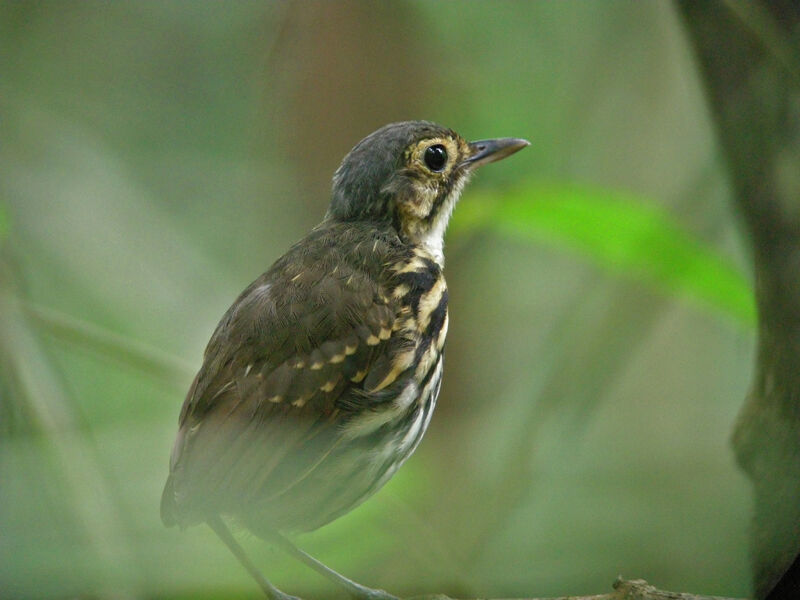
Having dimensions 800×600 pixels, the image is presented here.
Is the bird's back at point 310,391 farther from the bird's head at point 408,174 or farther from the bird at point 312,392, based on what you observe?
the bird's head at point 408,174

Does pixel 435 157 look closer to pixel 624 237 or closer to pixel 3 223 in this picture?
pixel 624 237

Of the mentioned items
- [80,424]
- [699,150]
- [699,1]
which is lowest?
[80,424]

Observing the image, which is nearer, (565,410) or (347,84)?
(565,410)

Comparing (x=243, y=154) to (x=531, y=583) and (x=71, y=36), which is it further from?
(x=531, y=583)

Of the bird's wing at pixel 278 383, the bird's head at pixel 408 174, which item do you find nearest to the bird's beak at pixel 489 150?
the bird's head at pixel 408 174

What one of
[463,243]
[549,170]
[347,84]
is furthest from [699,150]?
[347,84]

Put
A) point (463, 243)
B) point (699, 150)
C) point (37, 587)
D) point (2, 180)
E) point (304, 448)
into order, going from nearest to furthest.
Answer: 1. point (37, 587)
2. point (304, 448)
3. point (2, 180)
4. point (699, 150)
5. point (463, 243)
